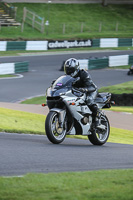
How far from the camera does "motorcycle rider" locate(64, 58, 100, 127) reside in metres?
9.52

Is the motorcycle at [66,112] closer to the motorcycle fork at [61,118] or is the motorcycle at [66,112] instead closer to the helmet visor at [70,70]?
the motorcycle fork at [61,118]

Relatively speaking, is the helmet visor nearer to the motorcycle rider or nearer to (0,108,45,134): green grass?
the motorcycle rider

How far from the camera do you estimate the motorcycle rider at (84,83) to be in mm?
9516

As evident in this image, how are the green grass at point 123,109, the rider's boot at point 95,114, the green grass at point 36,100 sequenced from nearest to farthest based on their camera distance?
1. the rider's boot at point 95,114
2. the green grass at point 123,109
3. the green grass at point 36,100

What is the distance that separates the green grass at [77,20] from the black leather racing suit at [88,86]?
28.5 metres

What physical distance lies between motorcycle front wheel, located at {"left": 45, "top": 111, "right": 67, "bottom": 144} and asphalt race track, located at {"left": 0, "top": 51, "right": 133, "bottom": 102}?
1150cm

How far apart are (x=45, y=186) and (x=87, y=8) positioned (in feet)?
165

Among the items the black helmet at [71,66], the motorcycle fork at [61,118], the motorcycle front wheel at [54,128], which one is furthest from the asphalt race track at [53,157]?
the black helmet at [71,66]

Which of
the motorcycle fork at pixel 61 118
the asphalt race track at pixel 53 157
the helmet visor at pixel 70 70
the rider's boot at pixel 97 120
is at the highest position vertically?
the helmet visor at pixel 70 70

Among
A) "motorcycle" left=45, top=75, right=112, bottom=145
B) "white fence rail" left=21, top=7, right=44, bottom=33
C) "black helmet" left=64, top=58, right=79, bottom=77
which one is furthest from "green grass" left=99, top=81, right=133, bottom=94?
"white fence rail" left=21, top=7, right=44, bottom=33

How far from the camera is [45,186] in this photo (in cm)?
548

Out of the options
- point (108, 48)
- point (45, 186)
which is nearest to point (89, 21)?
point (108, 48)

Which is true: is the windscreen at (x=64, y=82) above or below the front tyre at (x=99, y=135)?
above

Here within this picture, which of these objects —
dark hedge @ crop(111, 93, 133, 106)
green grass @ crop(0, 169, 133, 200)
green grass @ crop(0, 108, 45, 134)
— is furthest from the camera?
dark hedge @ crop(111, 93, 133, 106)
